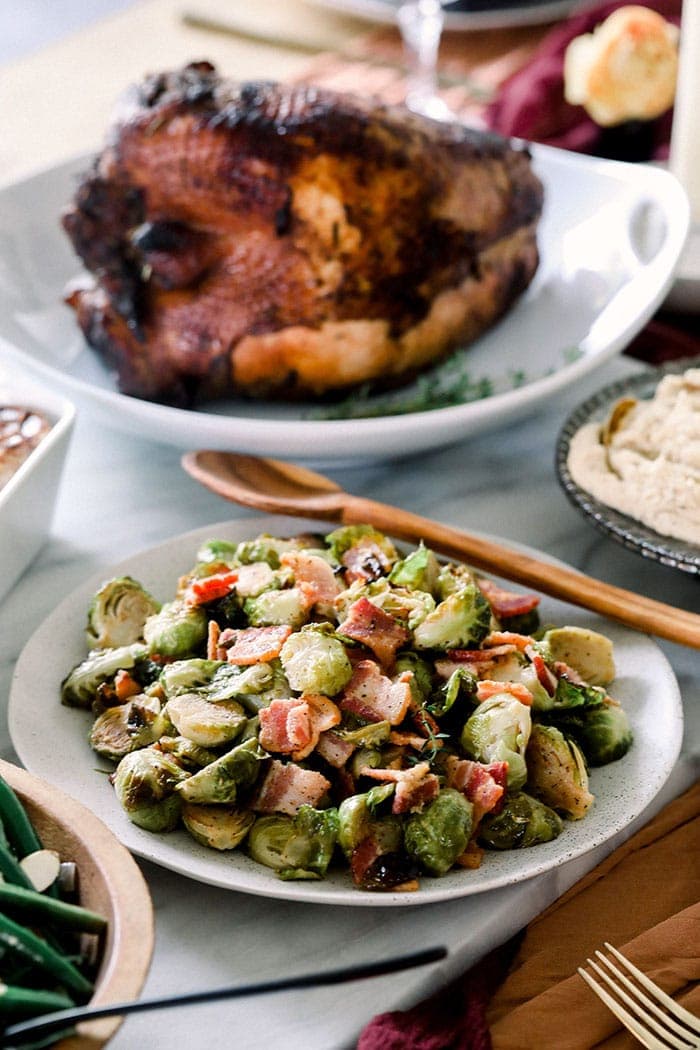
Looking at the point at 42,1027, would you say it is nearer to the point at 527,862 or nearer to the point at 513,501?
the point at 527,862

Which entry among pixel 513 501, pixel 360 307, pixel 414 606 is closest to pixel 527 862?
pixel 414 606

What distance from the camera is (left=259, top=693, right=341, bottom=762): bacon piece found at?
1.48m

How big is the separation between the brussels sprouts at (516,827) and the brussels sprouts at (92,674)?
56 cm

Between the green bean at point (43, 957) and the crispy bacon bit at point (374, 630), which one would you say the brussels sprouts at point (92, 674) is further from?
the green bean at point (43, 957)

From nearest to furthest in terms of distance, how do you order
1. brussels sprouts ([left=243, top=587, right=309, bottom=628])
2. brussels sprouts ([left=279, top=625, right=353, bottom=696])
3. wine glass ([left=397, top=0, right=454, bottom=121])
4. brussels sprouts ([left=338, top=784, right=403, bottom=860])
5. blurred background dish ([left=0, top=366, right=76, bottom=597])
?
1. brussels sprouts ([left=338, top=784, right=403, bottom=860])
2. brussels sprouts ([left=279, top=625, right=353, bottom=696])
3. brussels sprouts ([left=243, top=587, right=309, bottom=628])
4. blurred background dish ([left=0, top=366, right=76, bottom=597])
5. wine glass ([left=397, top=0, right=454, bottom=121])

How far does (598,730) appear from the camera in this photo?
1.58 m

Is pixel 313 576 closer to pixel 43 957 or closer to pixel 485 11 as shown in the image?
pixel 43 957

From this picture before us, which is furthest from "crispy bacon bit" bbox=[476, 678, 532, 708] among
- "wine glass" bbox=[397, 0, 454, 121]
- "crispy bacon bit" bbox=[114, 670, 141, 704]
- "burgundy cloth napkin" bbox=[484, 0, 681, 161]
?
"wine glass" bbox=[397, 0, 454, 121]

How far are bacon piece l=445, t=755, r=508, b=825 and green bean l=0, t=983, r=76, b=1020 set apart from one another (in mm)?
540

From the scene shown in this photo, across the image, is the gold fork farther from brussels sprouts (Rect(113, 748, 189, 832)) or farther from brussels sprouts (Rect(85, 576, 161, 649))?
brussels sprouts (Rect(85, 576, 161, 649))

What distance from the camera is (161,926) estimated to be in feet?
4.84

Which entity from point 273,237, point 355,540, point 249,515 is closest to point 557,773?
point 355,540

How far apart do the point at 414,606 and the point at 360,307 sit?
0.92 meters

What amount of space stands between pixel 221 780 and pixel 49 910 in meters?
0.30
